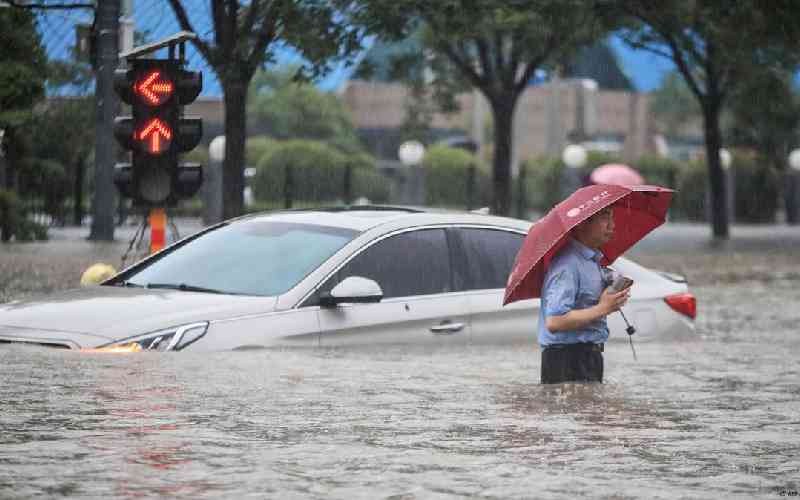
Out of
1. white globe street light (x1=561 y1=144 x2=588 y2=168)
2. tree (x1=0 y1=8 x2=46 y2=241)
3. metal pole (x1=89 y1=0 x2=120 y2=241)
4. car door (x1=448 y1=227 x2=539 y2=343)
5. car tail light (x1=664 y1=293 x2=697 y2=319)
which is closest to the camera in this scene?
car door (x1=448 y1=227 x2=539 y2=343)

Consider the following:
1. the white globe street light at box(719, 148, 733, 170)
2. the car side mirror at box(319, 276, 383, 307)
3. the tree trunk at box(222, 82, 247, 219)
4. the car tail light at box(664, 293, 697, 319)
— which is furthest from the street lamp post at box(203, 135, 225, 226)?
the car side mirror at box(319, 276, 383, 307)

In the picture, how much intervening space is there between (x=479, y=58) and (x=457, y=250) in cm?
2581

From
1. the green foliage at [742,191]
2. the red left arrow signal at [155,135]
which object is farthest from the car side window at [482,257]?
the green foliage at [742,191]

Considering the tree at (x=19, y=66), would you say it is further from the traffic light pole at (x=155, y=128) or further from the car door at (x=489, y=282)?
the car door at (x=489, y=282)

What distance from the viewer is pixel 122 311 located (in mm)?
10766

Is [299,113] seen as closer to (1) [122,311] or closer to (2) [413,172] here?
(2) [413,172]

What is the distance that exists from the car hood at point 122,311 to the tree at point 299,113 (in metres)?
62.5

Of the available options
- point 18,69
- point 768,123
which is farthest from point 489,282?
point 768,123

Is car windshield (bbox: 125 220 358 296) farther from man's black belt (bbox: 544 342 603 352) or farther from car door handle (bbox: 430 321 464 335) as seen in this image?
man's black belt (bbox: 544 342 603 352)

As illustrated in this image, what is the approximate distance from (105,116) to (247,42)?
8.98 ft

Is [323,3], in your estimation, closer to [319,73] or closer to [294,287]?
[319,73]

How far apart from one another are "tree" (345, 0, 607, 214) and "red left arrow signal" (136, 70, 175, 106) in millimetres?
7260

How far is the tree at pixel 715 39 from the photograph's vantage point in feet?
99.2

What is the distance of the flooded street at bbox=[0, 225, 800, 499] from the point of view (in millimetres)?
6945
